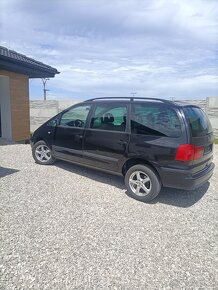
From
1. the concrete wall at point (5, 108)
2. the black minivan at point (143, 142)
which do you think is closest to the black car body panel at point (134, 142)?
the black minivan at point (143, 142)

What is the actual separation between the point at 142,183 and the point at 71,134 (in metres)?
1.98

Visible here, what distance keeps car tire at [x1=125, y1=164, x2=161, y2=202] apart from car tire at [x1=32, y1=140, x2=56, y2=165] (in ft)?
7.71

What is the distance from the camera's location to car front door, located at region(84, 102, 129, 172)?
175 inches

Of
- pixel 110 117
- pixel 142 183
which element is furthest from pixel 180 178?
pixel 110 117

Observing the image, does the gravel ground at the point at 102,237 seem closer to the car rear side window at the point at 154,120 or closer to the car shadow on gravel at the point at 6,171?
the car shadow on gravel at the point at 6,171

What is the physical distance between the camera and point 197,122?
4.07 metres

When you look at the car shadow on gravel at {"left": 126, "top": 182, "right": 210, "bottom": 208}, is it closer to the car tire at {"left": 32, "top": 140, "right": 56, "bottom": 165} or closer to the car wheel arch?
the car wheel arch

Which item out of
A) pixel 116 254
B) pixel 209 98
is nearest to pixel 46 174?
pixel 116 254

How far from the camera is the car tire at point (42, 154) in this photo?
19.3 feet

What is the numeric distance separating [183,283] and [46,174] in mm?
3703

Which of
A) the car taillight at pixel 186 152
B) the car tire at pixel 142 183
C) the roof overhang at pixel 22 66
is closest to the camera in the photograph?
the car taillight at pixel 186 152

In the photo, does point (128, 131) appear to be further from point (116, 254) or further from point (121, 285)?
point (121, 285)

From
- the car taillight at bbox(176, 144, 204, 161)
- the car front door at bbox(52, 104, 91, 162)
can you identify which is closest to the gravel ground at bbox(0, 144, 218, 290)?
the car front door at bbox(52, 104, 91, 162)

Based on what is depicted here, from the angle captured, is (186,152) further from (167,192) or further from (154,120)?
(167,192)
